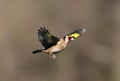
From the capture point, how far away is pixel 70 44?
5652 millimetres

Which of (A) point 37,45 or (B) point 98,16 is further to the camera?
(B) point 98,16

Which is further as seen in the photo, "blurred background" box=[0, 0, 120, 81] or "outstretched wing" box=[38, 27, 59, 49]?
"blurred background" box=[0, 0, 120, 81]

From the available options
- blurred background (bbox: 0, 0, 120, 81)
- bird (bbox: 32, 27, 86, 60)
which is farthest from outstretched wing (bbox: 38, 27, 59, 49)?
blurred background (bbox: 0, 0, 120, 81)

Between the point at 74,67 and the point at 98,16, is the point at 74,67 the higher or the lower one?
the lower one

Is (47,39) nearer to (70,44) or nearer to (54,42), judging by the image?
(54,42)

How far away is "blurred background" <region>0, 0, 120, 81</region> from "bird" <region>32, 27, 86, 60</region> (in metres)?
4.18

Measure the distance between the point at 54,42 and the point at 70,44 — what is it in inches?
172

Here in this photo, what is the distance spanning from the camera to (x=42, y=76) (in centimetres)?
568

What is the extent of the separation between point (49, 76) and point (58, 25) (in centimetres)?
56

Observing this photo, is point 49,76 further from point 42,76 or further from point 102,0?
point 102,0

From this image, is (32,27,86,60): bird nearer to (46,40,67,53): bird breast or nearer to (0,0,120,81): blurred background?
(46,40,67,53): bird breast

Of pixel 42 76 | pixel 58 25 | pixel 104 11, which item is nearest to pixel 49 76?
pixel 42 76

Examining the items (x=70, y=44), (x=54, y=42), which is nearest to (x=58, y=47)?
(x=54, y=42)

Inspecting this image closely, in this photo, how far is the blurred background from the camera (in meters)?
5.67
